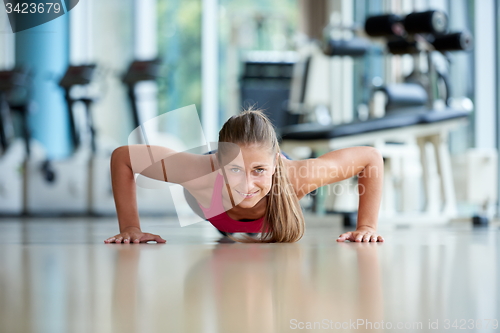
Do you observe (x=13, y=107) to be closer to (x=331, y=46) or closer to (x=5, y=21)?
(x=5, y=21)

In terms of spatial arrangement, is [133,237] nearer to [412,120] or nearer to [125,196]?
[125,196]

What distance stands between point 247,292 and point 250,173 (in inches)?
24.3

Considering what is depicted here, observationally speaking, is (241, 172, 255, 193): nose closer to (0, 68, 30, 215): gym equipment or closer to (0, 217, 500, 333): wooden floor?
(0, 217, 500, 333): wooden floor

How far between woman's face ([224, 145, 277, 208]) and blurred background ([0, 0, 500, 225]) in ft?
3.94

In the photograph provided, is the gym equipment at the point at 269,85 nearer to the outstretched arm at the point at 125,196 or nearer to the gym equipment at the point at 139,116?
the gym equipment at the point at 139,116

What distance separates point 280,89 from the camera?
5.06 m

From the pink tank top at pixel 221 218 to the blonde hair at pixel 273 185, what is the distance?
33mm

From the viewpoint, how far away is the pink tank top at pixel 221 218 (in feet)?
4.60

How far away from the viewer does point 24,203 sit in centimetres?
438

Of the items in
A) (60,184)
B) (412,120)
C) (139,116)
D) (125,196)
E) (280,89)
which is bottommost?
Answer: (60,184)

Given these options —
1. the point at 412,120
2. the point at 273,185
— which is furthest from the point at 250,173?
the point at 412,120

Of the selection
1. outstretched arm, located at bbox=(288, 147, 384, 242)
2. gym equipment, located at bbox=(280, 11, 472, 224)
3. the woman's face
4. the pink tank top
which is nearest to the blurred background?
gym equipment, located at bbox=(280, 11, 472, 224)

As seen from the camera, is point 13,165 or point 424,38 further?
point 13,165

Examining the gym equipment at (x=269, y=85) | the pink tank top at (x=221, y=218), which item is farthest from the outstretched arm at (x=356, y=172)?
the gym equipment at (x=269, y=85)
